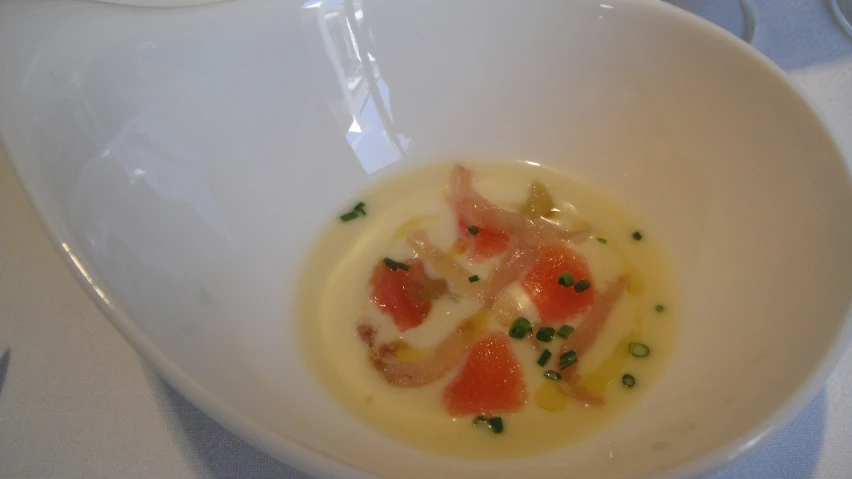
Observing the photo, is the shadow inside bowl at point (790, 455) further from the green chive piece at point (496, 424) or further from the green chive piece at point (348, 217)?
the green chive piece at point (348, 217)

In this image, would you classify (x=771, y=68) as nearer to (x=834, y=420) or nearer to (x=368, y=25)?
(x=834, y=420)

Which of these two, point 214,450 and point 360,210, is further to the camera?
point 360,210

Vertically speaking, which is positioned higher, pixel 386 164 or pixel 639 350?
pixel 386 164

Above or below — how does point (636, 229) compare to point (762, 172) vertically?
below

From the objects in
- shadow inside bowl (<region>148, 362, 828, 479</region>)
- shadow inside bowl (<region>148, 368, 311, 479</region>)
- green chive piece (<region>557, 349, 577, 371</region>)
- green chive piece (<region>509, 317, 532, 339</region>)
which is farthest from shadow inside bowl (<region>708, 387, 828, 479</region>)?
shadow inside bowl (<region>148, 368, 311, 479</region>)

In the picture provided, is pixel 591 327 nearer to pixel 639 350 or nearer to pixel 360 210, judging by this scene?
pixel 639 350

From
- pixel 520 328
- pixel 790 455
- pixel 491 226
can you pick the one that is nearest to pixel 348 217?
pixel 491 226

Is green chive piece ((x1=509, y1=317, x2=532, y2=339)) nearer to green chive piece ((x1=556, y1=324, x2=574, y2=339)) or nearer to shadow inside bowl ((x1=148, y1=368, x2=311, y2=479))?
green chive piece ((x1=556, y1=324, x2=574, y2=339))

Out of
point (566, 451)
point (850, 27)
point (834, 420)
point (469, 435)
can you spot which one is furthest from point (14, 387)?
point (850, 27)
